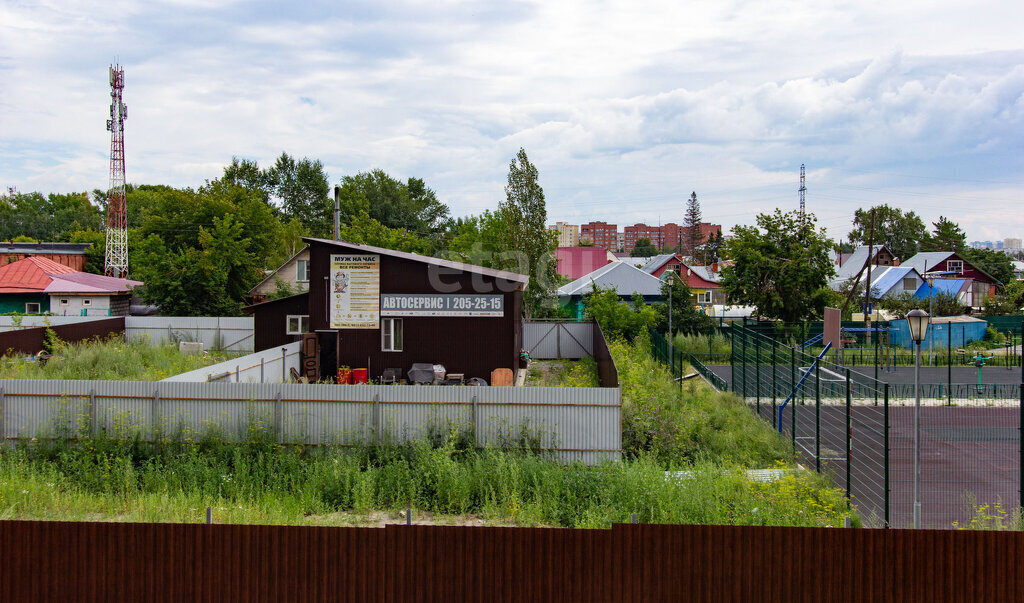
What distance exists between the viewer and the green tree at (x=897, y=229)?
95.8 m

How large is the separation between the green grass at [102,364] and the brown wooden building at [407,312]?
16.4ft

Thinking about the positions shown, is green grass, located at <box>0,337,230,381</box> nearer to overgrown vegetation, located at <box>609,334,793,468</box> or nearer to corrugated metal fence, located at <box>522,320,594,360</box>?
overgrown vegetation, located at <box>609,334,793,468</box>

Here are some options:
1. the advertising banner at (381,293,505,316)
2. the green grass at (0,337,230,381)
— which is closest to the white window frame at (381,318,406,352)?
the advertising banner at (381,293,505,316)

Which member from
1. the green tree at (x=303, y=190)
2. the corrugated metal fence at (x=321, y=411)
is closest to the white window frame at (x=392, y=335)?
the corrugated metal fence at (x=321, y=411)

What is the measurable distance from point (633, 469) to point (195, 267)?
108 feet

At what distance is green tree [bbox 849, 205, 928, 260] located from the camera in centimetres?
9581

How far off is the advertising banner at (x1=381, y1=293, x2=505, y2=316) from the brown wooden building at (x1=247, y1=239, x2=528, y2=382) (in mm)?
32

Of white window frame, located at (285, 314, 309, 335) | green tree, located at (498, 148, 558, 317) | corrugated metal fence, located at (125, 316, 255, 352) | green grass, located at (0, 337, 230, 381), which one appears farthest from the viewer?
green tree, located at (498, 148, 558, 317)

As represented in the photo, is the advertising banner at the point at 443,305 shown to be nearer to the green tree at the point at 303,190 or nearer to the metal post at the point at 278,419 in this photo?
the metal post at the point at 278,419

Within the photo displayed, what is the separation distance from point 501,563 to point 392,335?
15.8m

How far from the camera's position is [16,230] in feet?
290

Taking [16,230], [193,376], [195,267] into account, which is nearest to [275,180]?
[16,230]

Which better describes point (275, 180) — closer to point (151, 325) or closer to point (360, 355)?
point (151, 325)

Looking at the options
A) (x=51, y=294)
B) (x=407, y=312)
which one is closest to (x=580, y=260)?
(x=51, y=294)
